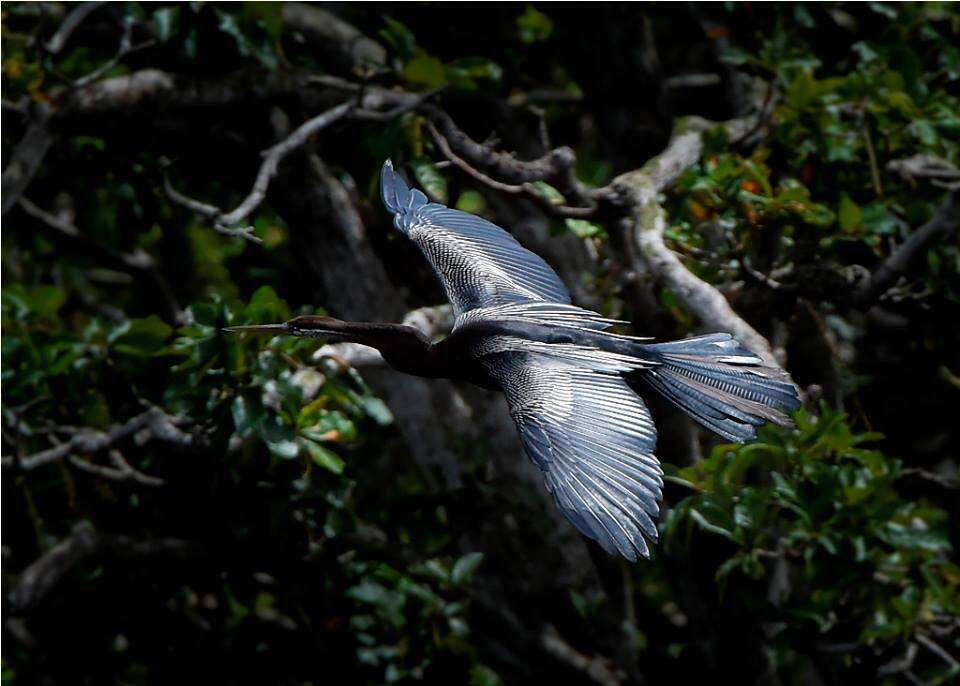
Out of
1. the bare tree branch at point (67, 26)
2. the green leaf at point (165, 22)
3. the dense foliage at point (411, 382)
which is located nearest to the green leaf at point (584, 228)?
the dense foliage at point (411, 382)

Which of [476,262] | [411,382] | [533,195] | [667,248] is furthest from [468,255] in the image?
[411,382]

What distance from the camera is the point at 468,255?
4.67m

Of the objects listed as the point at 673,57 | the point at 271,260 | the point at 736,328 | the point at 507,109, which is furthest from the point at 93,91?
the point at 673,57

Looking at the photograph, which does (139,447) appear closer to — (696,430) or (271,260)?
(271,260)

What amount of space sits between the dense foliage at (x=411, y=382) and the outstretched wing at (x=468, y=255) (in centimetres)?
25

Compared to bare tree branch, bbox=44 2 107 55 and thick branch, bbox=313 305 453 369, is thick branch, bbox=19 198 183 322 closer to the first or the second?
bare tree branch, bbox=44 2 107 55

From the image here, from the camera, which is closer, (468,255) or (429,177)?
(468,255)

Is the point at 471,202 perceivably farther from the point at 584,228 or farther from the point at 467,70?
the point at 584,228

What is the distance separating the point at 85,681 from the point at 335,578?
113cm

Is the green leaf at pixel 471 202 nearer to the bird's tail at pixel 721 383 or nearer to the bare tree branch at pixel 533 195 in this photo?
the bare tree branch at pixel 533 195

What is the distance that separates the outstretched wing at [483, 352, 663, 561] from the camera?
11.1ft

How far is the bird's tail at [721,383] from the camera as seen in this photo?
3.90m

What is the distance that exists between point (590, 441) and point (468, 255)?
1.16 m

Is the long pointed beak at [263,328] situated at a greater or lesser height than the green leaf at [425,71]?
lesser
